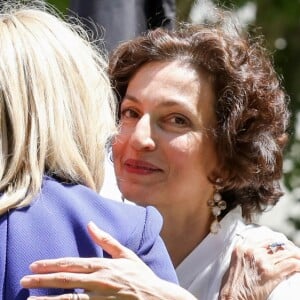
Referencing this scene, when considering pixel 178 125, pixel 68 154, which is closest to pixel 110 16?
pixel 178 125

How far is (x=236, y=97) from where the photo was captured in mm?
3676

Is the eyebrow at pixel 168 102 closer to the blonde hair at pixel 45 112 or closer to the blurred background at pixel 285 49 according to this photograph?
the blonde hair at pixel 45 112

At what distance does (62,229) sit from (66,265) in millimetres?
78

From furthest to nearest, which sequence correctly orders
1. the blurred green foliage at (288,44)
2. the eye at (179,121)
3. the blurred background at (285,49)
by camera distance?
the blurred green foliage at (288,44), the blurred background at (285,49), the eye at (179,121)

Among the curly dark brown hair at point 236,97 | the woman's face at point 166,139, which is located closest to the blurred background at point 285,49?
the curly dark brown hair at point 236,97

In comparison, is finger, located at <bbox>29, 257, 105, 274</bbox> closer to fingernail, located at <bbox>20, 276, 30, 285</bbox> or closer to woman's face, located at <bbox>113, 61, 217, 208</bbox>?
fingernail, located at <bbox>20, 276, 30, 285</bbox>

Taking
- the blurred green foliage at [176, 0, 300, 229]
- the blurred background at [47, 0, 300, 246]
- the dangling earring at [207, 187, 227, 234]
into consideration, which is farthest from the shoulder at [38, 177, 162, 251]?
the blurred green foliage at [176, 0, 300, 229]

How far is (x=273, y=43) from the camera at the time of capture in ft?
25.5

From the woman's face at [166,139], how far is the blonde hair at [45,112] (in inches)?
43.4

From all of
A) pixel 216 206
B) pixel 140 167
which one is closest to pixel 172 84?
pixel 140 167

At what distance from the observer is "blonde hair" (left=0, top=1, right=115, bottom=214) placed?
7.54 feet

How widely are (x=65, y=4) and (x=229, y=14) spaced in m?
2.12

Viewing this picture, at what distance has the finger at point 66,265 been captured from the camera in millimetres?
2252

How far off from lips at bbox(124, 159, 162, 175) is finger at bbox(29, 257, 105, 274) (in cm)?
124
